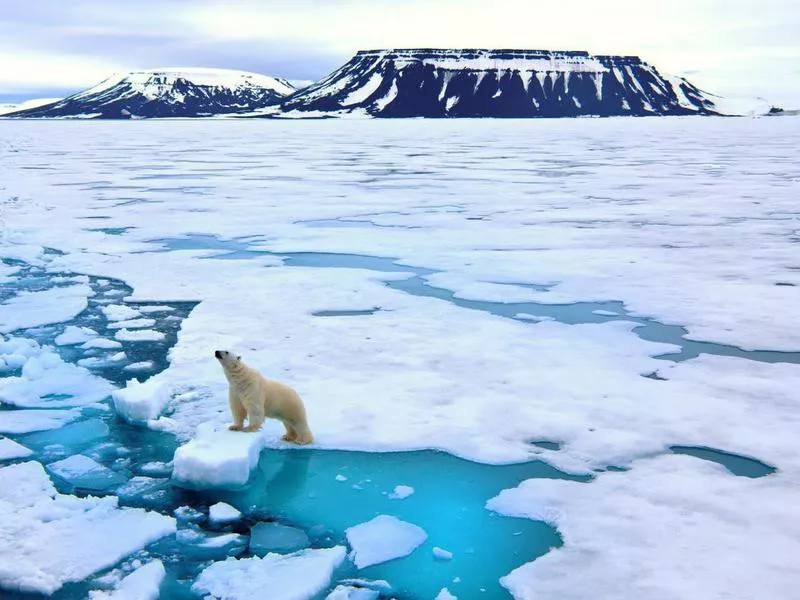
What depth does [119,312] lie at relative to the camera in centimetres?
711

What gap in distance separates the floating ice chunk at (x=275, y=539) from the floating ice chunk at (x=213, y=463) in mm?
387

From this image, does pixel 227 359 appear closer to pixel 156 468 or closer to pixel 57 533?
pixel 156 468

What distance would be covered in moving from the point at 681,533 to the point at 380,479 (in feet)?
5.03

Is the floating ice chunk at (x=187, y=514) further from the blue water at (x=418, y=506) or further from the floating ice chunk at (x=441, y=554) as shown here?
the floating ice chunk at (x=441, y=554)

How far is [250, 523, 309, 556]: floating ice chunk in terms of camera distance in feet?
11.3

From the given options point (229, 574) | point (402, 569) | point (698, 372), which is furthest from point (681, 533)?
point (698, 372)

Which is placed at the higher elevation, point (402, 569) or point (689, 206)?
point (689, 206)

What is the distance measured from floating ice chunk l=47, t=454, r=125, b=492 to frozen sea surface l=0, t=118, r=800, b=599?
42 millimetres

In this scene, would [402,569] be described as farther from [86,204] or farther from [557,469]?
[86,204]

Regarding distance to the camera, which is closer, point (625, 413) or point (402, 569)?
point (402, 569)

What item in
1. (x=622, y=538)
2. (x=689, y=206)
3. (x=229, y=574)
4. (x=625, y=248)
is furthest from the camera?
(x=689, y=206)

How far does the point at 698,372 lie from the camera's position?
5.66 metres

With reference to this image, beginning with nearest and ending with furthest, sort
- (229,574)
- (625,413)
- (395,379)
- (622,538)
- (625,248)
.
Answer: (229,574)
(622,538)
(625,413)
(395,379)
(625,248)

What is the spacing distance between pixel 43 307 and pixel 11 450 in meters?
3.30
